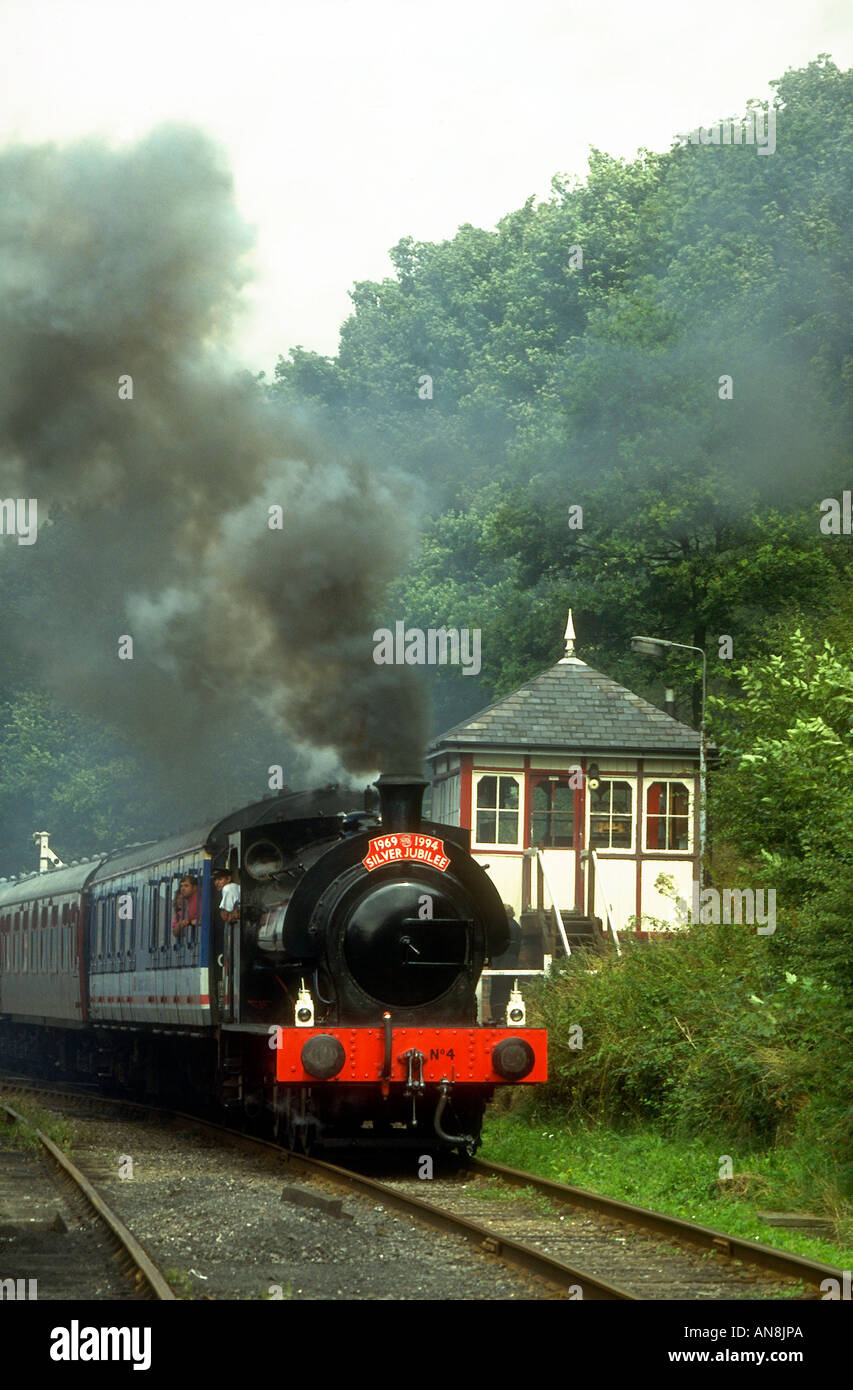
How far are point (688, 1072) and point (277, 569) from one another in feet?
26.3

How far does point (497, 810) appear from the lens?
2922 centimetres

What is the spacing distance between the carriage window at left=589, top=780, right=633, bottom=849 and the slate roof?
92cm

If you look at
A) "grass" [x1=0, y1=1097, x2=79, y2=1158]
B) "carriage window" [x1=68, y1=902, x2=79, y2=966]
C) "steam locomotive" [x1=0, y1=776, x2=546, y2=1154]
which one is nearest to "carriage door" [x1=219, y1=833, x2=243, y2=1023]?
"steam locomotive" [x1=0, y1=776, x2=546, y2=1154]

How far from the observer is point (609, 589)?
41.1 m

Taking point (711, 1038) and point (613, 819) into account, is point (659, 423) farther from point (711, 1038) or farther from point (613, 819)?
point (711, 1038)

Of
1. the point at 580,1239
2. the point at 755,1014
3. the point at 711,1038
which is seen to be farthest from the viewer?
the point at 711,1038

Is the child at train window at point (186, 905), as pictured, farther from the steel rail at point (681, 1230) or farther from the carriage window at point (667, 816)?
the carriage window at point (667, 816)

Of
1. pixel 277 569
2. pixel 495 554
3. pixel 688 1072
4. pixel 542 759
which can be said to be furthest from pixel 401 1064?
pixel 495 554

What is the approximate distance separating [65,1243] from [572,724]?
1981 cm

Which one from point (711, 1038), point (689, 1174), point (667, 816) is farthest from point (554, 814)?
point (689, 1174)

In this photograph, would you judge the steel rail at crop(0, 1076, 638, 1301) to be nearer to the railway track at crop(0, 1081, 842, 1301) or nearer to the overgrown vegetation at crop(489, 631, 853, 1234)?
the railway track at crop(0, 1081, 842, 1301)

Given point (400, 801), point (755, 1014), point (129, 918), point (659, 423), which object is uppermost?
point (659, 423)

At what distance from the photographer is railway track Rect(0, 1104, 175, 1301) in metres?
8.76
